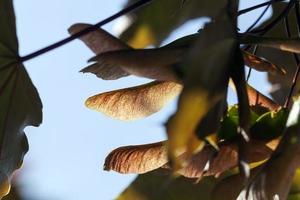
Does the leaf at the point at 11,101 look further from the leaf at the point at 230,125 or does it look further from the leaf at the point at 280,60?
the leaf at the point at 280,60

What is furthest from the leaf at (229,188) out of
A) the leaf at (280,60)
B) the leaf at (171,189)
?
the leaf at (280,60)

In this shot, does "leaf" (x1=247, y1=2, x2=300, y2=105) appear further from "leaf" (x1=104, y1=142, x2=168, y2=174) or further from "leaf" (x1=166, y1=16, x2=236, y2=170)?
"leaf" (x1=166, y1=16, x2=236, y2=170)

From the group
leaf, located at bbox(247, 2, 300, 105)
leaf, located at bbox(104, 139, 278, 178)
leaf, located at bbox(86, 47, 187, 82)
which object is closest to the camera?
leaf, located at bbox(86, 47, 187, 82)

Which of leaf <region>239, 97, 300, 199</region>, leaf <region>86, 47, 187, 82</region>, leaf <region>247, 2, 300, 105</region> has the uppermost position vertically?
leaf <region>86, 47, 187, 82</region>

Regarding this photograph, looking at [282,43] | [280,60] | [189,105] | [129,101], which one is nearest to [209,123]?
[189,105]

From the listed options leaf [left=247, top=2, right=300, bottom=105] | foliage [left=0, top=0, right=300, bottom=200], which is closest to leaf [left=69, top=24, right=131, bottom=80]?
foliage [left=0, top=0, right=300, bottom=200]

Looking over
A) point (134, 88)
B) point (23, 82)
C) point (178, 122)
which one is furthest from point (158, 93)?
point (178, 122)

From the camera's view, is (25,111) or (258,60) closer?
(258,60)

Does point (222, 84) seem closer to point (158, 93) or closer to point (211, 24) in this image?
point (211, 24)
